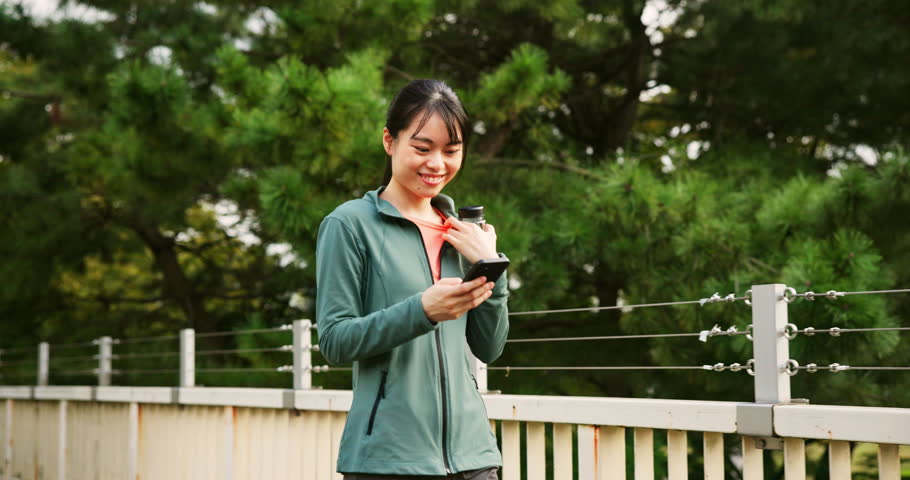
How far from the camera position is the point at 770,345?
294 cm

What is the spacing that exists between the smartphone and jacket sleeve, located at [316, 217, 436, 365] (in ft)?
0.37

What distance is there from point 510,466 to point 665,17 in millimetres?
6297

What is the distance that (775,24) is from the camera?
8.73m

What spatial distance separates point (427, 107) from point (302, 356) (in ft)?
9.42

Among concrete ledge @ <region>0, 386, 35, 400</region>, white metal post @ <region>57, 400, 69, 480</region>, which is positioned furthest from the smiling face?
concrete ledge @ <region>0, 386, 35, 400</region>

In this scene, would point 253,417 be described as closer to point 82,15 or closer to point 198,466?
point 198,466

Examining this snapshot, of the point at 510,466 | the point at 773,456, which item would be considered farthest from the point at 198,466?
the point at 773,456

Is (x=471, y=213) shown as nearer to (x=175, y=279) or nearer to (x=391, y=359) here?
(x=391, y=359)

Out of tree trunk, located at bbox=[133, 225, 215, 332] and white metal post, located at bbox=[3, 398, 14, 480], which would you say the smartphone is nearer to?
white metal post, located at bbox=[3, 398, 14, 480]

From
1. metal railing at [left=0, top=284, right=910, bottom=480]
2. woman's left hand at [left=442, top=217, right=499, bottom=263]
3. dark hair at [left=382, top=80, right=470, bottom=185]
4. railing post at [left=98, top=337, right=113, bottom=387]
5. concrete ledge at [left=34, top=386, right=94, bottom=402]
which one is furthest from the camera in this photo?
railing post at [left=98, top=337, right=113, bottom=387]

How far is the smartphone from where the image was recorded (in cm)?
167

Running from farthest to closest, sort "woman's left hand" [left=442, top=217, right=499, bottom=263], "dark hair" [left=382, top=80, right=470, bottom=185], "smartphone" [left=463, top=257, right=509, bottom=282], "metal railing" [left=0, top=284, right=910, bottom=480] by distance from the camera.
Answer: "metal railing" [left=0, top=284, right=910, bottom=480] → "dark hair" [left=382, top=80, right=470, bottom=185] → "woman's left hand" [left=442, top=217, right=499, bottom=263] → "smartphone" [left=463, top=257, right=509, bottom=282]

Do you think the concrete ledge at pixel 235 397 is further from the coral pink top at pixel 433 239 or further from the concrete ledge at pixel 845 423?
the coral pink top at pixel 433 239

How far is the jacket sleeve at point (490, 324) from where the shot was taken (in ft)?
6.44
